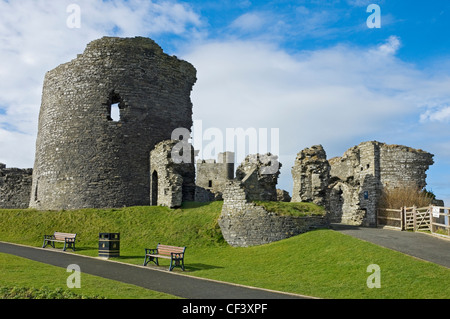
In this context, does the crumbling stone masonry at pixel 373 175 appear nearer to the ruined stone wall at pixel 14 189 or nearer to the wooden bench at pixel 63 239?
the wooden bench at pixel 63 239

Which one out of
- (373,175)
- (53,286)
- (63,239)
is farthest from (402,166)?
→ (53,286)

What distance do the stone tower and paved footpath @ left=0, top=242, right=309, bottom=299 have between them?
24.8ft

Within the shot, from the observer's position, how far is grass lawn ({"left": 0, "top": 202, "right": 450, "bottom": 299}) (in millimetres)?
11844

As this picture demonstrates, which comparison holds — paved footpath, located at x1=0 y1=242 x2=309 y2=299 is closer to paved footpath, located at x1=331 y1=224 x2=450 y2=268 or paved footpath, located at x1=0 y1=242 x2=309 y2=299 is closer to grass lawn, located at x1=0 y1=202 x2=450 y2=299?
grass lawn, located at x1=0 y1=202 x2=450 y2=299

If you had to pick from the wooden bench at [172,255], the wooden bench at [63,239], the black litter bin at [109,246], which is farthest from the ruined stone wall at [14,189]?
the wooden bench at [172,255]

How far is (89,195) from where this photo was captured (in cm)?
2548

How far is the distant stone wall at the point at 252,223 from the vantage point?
19.2 meters

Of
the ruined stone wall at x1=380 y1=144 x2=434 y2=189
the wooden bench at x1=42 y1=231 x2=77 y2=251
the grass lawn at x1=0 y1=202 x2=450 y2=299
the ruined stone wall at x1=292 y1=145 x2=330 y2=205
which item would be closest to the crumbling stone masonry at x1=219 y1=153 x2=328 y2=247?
the grass lawn at x1=0 y1=202 x2=450 y2=299

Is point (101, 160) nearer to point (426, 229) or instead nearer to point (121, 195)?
point (121, 195)

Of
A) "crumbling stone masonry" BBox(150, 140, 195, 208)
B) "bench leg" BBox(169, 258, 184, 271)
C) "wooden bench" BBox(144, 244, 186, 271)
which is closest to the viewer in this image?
"bench leg" BBox(169, 258, 184, 271)

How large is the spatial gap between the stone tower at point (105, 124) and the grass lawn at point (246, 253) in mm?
2188
